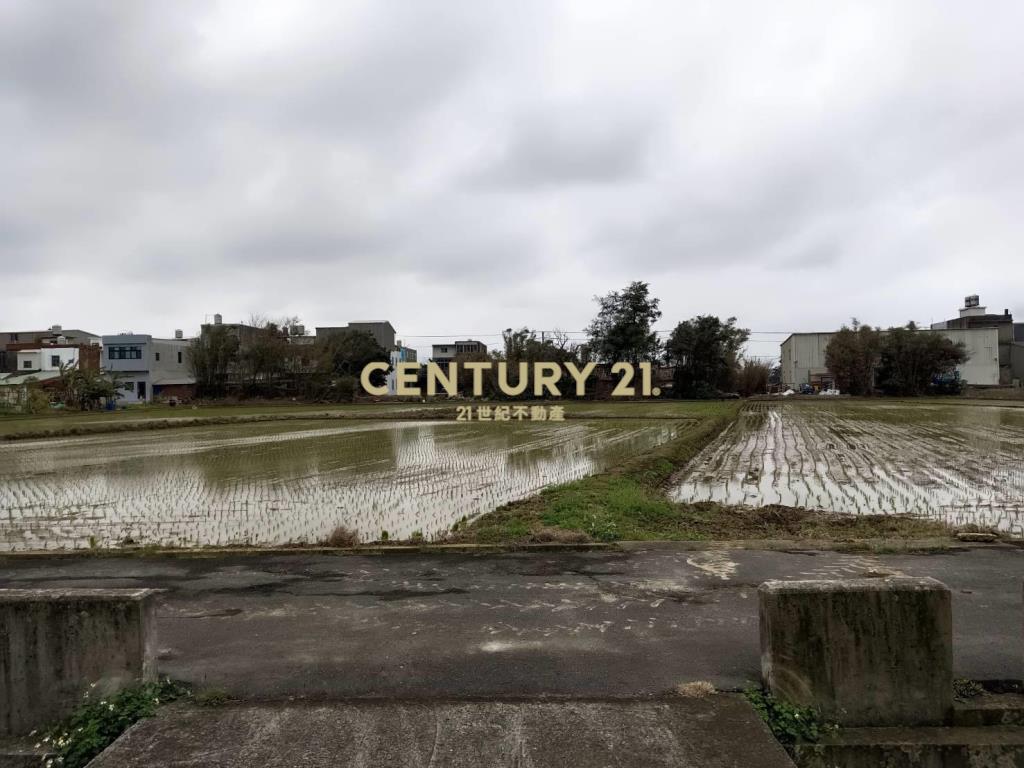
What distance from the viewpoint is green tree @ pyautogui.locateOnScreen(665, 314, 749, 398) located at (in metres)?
55.5

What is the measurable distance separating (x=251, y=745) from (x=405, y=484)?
9.85 metres

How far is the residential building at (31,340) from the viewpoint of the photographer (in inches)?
2596

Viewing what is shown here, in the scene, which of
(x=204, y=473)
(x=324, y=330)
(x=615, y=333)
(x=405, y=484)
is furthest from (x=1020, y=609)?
(x=324, y=330)

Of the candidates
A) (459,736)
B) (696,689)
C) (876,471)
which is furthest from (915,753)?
(876,471)

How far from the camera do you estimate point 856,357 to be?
183ft

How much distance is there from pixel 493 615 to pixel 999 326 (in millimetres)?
83014

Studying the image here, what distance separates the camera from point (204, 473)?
1514 cm

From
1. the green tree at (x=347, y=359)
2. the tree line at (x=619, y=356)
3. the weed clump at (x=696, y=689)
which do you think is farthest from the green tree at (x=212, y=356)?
the weed clump at (x=696, y=689)

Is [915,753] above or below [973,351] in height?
below

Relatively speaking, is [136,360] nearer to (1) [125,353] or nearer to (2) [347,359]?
(1) [125,353]

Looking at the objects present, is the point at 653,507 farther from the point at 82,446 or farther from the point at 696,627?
the point at 82,446

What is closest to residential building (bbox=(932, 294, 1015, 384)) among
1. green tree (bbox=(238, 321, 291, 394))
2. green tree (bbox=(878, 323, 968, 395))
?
green tree (bbox=(878, 323, 968, 395))

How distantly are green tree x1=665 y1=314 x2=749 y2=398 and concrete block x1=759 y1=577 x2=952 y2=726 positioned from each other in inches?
2119

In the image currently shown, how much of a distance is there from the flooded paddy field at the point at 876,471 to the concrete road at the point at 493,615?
3.79 metres
